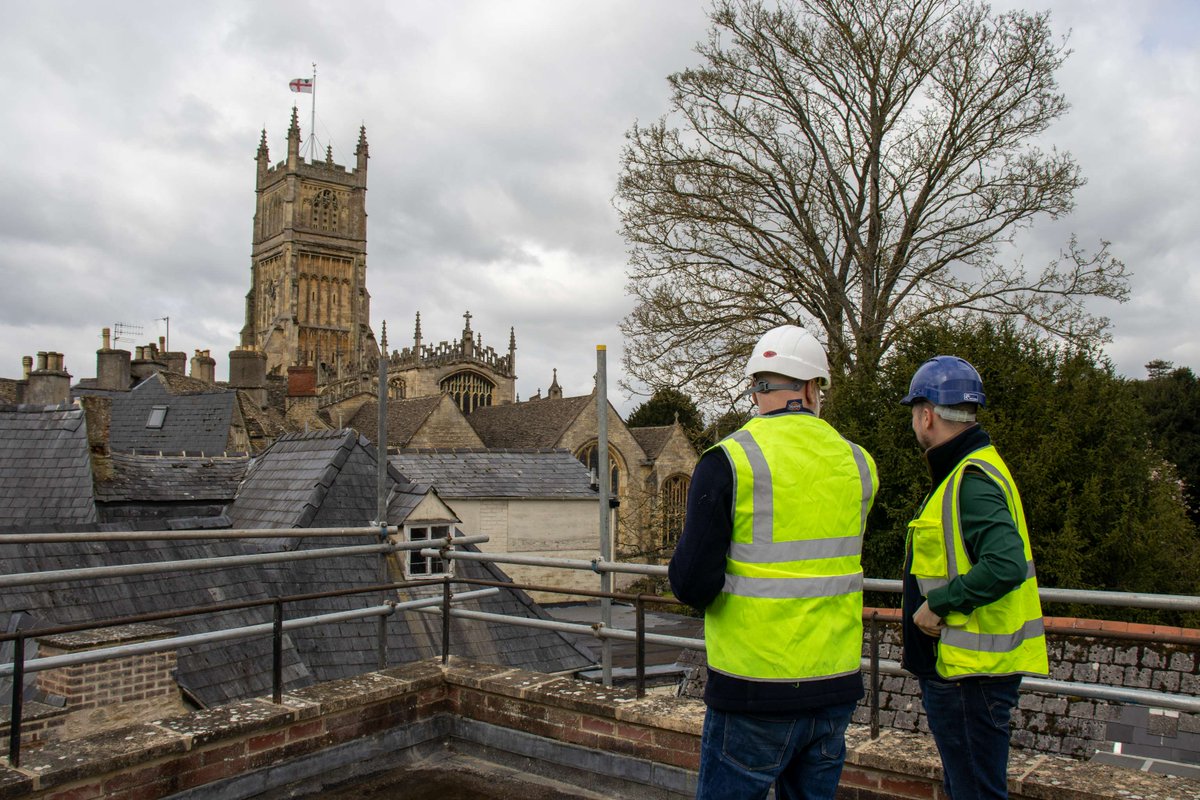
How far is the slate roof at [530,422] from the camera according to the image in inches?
1797

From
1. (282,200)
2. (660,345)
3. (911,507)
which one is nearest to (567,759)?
(911,507)

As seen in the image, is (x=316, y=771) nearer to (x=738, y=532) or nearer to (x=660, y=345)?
(x=738, y=532)

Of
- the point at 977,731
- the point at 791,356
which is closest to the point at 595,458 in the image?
the point at 977,731

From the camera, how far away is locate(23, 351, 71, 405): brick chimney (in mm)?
31531

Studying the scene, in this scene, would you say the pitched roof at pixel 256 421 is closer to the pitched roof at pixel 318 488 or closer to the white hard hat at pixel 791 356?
the pitched roof at pixel 318 488

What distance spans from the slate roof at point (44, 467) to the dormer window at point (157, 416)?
50.2ft

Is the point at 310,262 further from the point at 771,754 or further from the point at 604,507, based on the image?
the point at 771,754

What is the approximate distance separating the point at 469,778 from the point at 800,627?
273cm

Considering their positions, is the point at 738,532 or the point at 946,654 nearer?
the point at 738,532

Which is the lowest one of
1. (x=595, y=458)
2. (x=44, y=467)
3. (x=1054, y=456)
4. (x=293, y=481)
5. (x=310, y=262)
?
(x=293, y=481)

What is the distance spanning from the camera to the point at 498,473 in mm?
34938

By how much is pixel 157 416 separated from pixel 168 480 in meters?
14.5

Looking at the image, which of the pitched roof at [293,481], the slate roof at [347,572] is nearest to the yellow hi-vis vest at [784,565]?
the slate roof at [347,572]

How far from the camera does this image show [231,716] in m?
4.44
